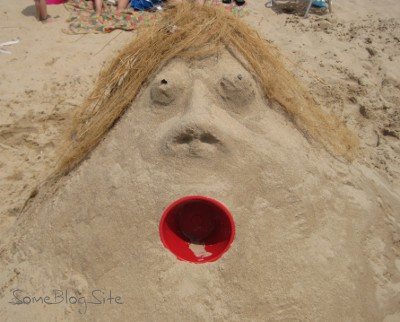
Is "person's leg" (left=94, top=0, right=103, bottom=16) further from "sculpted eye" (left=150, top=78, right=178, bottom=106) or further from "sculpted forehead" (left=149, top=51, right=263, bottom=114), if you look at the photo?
"sculpted eye" (left=150, top=78, right=178, bottom=106)

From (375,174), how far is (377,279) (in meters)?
0.99

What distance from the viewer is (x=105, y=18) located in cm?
485

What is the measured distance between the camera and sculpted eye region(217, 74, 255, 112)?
1.97 metres

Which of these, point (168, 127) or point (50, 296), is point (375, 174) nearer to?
point (168, 127)

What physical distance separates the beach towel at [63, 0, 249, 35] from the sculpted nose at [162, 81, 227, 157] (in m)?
3.13

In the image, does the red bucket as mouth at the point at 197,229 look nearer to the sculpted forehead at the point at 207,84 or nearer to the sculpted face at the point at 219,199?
the sculpted face at the point at 219,199

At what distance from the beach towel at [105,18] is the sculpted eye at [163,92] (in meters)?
2.86

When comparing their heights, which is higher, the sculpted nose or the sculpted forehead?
the sculpted forehead

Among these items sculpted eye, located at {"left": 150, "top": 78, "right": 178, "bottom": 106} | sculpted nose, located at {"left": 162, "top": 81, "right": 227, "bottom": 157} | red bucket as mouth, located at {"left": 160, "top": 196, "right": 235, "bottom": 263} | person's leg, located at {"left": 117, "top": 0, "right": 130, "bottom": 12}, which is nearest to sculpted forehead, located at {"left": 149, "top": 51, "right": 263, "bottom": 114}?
sculpted eye, located at {"left": 150, "top": 78, "right": 178, "bottom": 106}

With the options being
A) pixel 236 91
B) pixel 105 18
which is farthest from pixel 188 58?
pixel 105 18

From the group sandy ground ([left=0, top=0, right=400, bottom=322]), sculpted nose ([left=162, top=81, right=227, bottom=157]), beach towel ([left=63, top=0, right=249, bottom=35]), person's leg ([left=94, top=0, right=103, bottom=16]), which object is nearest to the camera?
sandy ground ([left=0, top=0, right=400, bottom=322])

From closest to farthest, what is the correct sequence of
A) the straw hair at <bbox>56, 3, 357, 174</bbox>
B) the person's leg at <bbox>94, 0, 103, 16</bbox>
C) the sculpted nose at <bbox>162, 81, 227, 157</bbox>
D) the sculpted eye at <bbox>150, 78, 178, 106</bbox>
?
the sculpted nose at <bbox>162, 81, 227, 157</bbox> < the sculpted eye at <bbox>150, 78, 178, 106</bbox> < the straw hair at <bbox>56, 3, 357, 174</bbox> < the person's leg at <bbox>94, 0, 103, 16</bbox>

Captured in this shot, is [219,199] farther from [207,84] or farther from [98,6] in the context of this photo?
[98,6]

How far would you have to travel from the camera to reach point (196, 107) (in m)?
1.88
